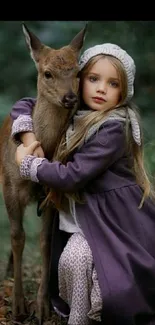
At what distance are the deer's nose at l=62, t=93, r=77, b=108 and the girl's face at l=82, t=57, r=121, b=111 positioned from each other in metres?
0.25

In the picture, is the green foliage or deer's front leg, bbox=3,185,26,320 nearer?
deer's front leg, bbox=3,185,26,320

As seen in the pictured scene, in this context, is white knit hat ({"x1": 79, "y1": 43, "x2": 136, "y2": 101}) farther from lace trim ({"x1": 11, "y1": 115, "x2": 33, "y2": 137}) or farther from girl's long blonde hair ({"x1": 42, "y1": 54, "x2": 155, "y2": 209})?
lace trim ({"x1": 11, "y1": 115, "x2": 33, "y2": 137})

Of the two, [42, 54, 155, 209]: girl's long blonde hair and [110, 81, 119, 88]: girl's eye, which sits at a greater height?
[110, 81, 119, 88]: girl's eye

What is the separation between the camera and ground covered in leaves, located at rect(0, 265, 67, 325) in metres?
5.02

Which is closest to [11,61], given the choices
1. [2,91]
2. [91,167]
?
[2,91]

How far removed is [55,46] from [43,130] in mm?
1528

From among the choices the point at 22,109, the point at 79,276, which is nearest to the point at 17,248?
the point at 79,276

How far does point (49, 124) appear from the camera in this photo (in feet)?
15.2

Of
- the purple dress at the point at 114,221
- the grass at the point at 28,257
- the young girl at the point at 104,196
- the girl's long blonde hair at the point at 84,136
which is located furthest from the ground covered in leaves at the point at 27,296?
the girl's long blonde hair at the point at 84,136

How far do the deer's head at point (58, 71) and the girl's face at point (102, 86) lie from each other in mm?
100

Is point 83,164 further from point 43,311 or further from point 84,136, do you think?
point 43,311

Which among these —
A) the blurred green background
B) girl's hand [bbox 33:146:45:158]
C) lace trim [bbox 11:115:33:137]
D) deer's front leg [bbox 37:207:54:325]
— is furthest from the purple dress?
the blurred green background

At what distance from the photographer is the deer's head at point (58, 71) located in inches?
172
